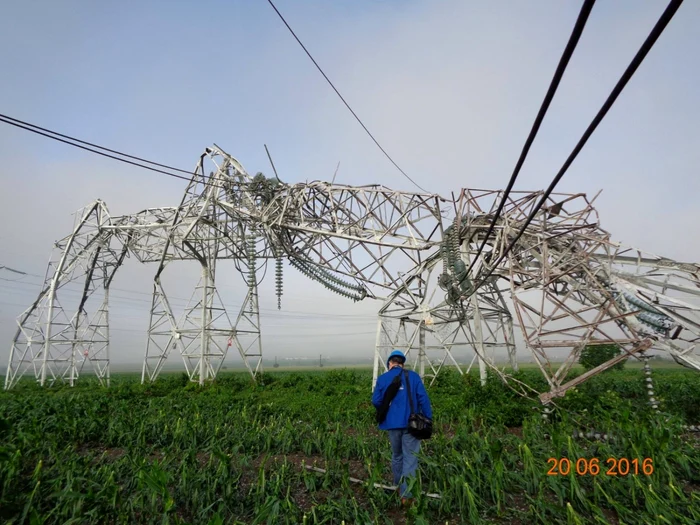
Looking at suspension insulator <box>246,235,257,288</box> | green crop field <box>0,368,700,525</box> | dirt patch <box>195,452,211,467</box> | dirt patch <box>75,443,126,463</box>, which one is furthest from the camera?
suspension insulator <box>246,235,257,288</box>

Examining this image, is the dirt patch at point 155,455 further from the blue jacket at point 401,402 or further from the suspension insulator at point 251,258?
the suspension insulator at point 251,258

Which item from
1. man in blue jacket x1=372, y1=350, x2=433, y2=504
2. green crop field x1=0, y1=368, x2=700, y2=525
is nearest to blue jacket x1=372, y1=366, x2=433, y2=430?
man in blue jacket x1=372, y1=350, x2=433, y2=504

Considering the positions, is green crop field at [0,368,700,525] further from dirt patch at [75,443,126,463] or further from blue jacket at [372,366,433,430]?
blue jacket at [372,366,433,430]

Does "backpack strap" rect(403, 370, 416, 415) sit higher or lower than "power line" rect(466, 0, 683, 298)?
lower

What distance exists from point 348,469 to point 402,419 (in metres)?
1.59

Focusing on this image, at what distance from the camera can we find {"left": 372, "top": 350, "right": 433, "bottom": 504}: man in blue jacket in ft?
18.7

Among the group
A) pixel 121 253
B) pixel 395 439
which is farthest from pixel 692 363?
pixel 121 253

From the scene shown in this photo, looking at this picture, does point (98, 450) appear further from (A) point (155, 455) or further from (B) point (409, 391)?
(B) point (409, 391)

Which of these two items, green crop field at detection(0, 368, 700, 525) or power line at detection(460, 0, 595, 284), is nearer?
power line at detection(460, 0, 595, 284)

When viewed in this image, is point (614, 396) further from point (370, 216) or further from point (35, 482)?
point (35, 482)

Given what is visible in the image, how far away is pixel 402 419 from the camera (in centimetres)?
574
